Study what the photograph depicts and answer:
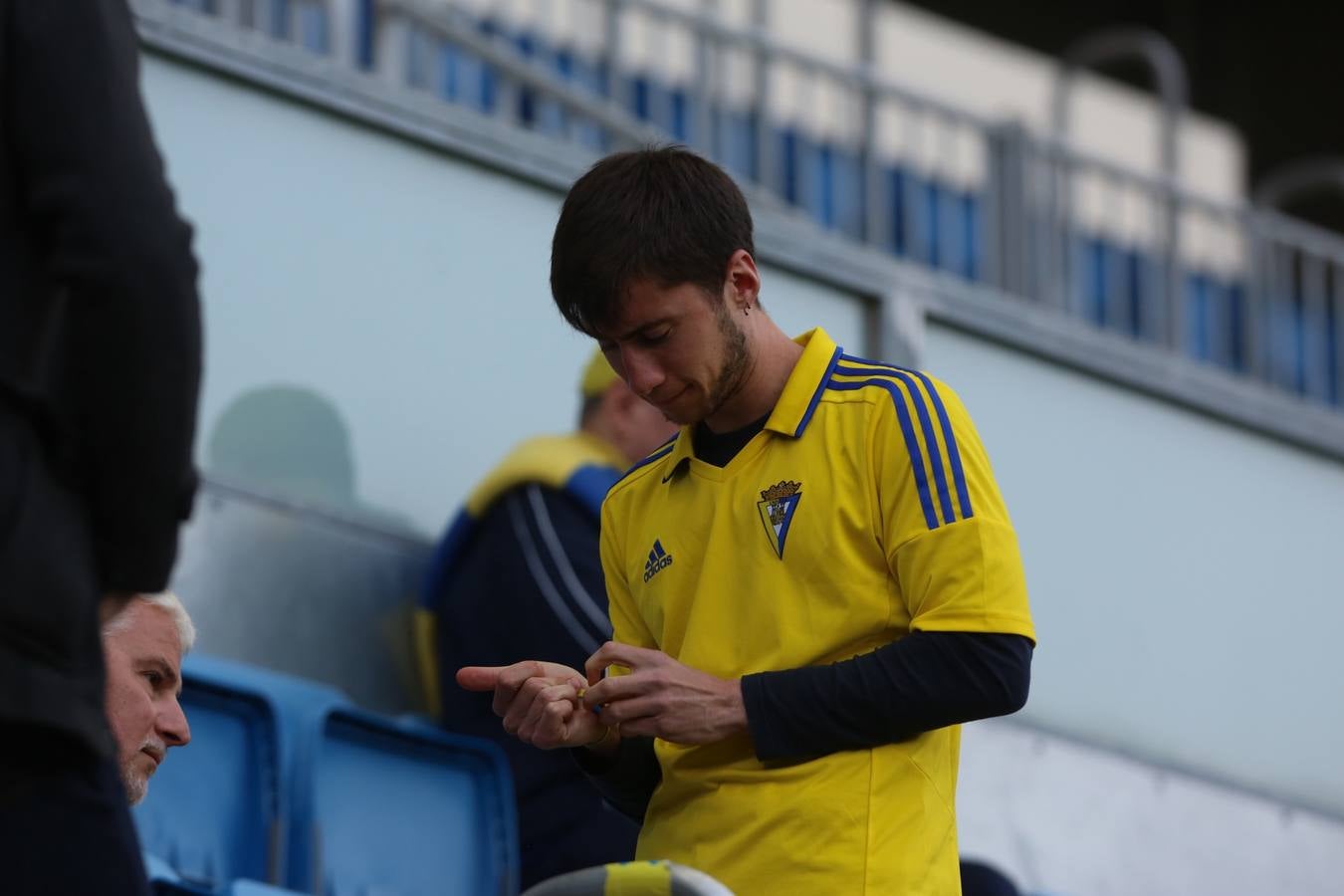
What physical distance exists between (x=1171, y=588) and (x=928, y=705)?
4011mm

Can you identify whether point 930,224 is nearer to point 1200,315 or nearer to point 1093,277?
point 1093,277

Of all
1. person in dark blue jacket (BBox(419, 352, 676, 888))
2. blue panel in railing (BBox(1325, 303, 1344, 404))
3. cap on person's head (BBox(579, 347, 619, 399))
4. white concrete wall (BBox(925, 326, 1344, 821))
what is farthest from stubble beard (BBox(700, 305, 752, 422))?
blue panel in railing (BBox(1325, 303, 1344, 404))

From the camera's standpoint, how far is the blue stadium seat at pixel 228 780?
385 centimetres

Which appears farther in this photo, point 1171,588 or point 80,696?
point 1171,588

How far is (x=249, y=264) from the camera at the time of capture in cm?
474

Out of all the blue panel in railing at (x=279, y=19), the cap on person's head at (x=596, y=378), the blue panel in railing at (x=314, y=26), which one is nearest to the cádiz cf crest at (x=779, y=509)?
the cap on person's head at (x=596, y=378)

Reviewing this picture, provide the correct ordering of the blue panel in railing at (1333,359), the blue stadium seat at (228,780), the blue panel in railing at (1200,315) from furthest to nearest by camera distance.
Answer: the blue panel in railing at (1200,315) < the blue panel in railing at (1333,359) < the blue stadium seat at (228,780)

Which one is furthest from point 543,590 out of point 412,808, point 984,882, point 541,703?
point 541,703

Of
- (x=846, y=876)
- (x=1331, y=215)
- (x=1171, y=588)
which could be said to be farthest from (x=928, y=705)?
(x=1331, y=215)

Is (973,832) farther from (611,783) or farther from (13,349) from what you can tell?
(13,349)

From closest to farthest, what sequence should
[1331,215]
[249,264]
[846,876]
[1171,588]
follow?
[846,876], [249,264], [1171,588], [1331,215]

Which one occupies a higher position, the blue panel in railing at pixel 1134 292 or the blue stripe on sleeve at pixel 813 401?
the blue panel in railing at pixel 1134 292

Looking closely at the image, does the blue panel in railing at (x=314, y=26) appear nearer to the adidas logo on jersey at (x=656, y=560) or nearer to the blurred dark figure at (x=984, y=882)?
the blurred dark figure at (x=984, y=882)

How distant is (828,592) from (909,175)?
534 cm
